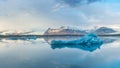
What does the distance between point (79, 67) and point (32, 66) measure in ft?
3.38

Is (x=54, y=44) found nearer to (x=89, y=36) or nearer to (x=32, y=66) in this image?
(x=89, y=36)

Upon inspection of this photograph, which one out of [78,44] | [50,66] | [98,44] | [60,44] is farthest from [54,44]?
[50,66]

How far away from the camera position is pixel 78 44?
574 inches

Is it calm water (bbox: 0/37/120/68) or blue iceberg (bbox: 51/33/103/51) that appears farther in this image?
blue iceberg (bbox: 51/33/103/51)

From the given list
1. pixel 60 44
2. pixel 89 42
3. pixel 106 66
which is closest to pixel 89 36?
pixel 89 42

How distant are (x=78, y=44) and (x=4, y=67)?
8859mm

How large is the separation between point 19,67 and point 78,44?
887 cm

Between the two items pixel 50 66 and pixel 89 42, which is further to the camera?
pixel 89 42

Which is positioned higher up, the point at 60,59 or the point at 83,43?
the point at 60,59

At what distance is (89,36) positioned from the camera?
1462cm

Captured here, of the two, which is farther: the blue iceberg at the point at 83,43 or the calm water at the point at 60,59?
the blue iceberg at the point at 83,43

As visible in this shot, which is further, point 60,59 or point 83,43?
point 83,43

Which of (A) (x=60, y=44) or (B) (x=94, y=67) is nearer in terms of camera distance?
(B) (x=94, y=67)

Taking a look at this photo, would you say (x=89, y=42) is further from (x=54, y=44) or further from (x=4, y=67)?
(x=4, y=67)
